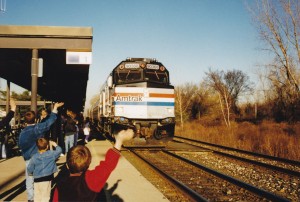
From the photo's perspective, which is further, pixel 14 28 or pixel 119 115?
pixel 119 115

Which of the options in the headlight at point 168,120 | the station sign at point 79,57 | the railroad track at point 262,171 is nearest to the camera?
the railroad track at point 262,171

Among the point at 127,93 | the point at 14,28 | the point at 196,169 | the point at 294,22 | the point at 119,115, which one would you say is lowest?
the point at 196,169

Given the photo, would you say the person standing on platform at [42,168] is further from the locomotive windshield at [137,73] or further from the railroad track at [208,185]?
the locomotive windshield at [137,73]

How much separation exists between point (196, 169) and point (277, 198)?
4242 millimetres

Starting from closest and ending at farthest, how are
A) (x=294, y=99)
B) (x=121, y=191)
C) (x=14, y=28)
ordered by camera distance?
(x=121, y=191) → (x=14, y=28) → (x=294, y=99)

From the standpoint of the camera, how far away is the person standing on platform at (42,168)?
454 cm

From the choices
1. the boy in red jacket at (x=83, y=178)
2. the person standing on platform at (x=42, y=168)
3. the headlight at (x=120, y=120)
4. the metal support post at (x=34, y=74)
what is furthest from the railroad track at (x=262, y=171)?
the metal support post at (x=34, y=74)

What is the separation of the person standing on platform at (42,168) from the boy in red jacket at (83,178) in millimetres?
2012

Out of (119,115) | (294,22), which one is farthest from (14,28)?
(294,22)

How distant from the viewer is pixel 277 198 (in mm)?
6484

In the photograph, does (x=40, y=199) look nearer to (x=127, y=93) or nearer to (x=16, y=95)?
(x=127, y=93)

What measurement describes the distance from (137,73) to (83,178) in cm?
1227

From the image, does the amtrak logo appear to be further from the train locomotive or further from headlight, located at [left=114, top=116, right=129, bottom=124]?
headlight, located at [left=114, top=116, right=129, bottom=124]

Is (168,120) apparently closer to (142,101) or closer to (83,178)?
(142,101)
